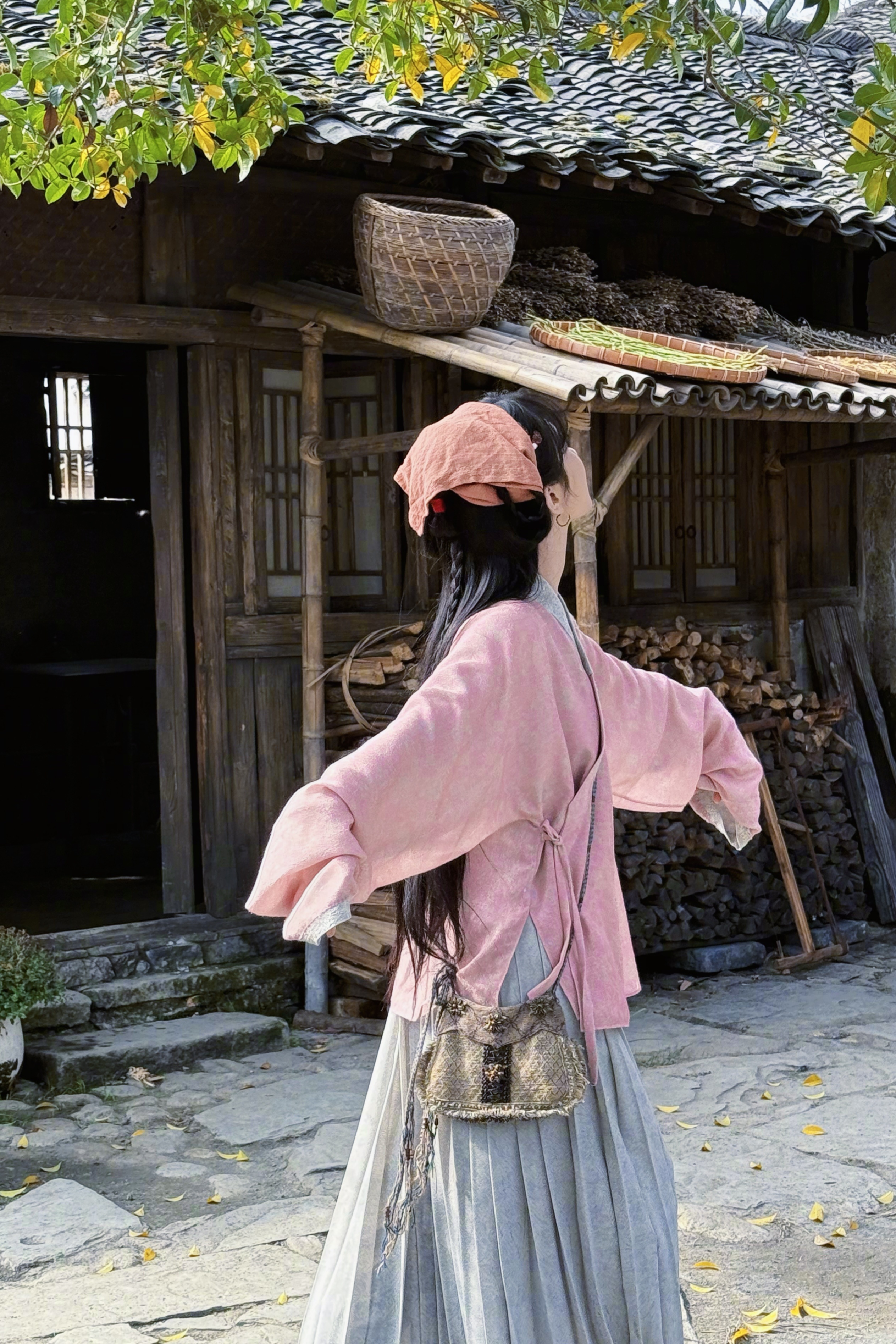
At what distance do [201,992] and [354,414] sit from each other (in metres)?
2.96

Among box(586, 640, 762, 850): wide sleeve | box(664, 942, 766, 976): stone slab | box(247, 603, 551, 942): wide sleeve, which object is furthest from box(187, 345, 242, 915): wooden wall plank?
box(247, 603, 551, 942): wide sleeve

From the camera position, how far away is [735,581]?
8.98m

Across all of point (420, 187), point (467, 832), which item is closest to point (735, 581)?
point (420, 187)

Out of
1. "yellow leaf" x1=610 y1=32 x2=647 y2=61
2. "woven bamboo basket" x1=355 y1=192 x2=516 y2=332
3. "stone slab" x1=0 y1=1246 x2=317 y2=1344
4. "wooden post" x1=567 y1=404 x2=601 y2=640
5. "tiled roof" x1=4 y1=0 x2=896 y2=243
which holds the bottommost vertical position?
"stone slab" x1=0 y1=1246 x2=317 y2=1344

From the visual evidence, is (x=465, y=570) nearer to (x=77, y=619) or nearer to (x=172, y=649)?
(x=172, y=649)

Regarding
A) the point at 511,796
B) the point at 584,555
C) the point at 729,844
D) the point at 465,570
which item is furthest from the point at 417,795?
the point at 729,844

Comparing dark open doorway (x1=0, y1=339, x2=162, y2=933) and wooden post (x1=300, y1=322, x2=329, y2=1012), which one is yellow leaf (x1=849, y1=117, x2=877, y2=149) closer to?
wooden post (x1=300, y1=322, x2=329, y2=1012)

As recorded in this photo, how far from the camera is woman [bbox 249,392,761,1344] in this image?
8.27ft

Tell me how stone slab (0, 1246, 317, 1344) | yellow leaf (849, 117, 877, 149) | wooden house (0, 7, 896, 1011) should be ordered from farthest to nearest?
wooden house (0, 7, 896, 1011)
stone slab (0, 1246, 317, 1344)
yellow leaf (849, 117, 877, 149)

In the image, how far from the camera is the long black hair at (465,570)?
266 cm

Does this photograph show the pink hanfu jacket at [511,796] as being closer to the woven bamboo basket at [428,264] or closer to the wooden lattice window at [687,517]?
the woven bamboo basket at [428,264]

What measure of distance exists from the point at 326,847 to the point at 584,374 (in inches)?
152

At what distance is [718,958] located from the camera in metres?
7.61

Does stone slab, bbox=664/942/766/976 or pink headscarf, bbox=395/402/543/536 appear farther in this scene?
stone slab, bbox=664/942/766/976
